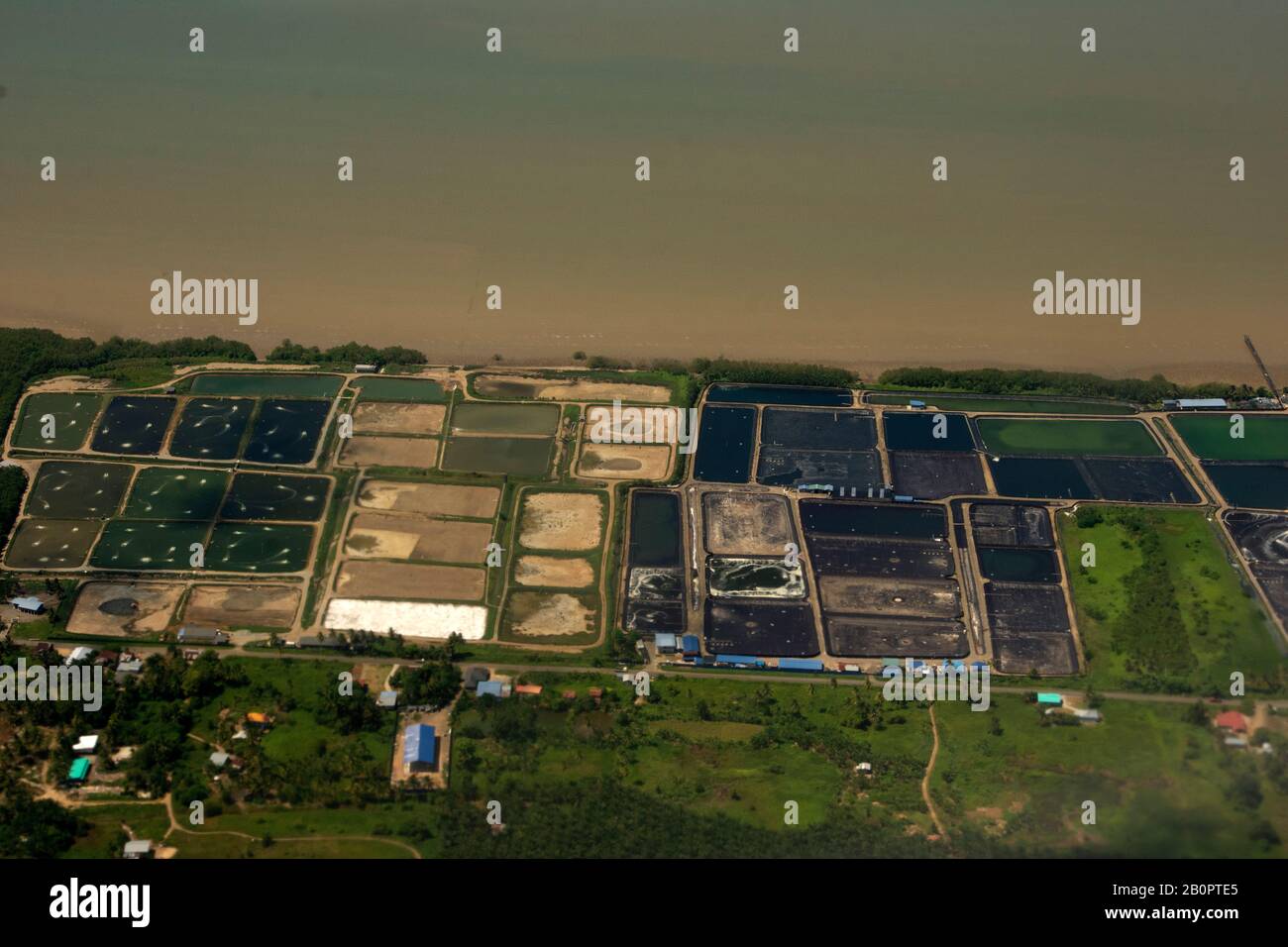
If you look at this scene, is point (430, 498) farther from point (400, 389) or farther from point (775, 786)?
point (775, 786)

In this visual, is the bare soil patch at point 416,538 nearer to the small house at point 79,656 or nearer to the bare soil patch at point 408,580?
the bare soil patch at point 408,580

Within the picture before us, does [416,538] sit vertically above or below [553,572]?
above

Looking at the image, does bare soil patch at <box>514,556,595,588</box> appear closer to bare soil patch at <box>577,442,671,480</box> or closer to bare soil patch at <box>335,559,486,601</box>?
bare soil patch at <box>335,559,486,601</box>

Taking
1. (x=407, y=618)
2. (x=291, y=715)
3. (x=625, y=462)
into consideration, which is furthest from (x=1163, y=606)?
(x=291, y=715)

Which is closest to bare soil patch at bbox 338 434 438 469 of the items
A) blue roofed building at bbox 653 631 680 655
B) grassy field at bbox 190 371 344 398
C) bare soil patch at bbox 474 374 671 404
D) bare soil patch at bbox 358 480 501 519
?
bare soil patch at bbox 358 480 501 519

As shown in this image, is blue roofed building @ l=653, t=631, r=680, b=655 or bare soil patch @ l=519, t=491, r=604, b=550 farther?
bare soil patch @ l=519, t=491, r=604, b=550

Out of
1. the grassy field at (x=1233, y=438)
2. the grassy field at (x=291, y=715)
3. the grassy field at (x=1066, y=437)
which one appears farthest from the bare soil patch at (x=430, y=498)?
the grassy field at (x=1233, y=438)

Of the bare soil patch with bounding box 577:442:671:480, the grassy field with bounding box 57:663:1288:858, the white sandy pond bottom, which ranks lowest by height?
the grassy field with bounding box 57:663:1288:858

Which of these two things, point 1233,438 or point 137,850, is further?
point 1233,438
